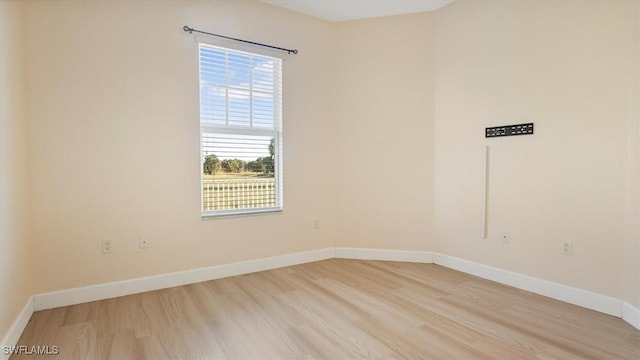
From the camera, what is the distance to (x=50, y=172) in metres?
2.48

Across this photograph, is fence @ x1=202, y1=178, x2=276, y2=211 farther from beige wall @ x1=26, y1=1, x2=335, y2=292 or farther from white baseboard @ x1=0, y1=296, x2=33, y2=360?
white baseboard @ x1=0, y1=296, x2=33, y2=360

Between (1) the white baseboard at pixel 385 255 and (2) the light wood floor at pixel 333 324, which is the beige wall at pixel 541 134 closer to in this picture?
(1) the white baseboard at pixel 385 255

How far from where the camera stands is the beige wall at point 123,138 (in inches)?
97.2

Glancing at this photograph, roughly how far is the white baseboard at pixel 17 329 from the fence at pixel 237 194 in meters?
1.43

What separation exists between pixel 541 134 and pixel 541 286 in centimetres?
131

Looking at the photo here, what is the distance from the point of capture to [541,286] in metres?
2.77

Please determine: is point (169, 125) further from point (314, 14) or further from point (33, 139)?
point (314, 14)

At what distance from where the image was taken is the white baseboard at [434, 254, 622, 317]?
7.91 feet

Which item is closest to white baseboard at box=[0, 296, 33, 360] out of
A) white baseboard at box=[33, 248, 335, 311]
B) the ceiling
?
white baseboard at box=[33, 248, 335, 311]

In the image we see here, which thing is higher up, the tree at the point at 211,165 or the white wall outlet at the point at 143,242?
the tree at the point at 211,165

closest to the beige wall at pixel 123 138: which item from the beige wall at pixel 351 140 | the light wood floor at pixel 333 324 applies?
the beige wall at pixel 351 140

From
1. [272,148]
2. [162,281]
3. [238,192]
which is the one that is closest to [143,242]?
[162,281]

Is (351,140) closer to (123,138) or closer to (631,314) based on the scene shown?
(123,138)

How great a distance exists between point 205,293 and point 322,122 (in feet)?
7.26
